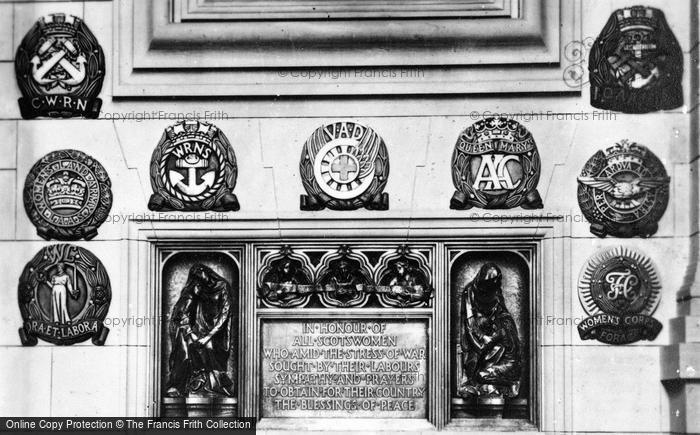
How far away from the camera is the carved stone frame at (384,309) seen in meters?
10.2

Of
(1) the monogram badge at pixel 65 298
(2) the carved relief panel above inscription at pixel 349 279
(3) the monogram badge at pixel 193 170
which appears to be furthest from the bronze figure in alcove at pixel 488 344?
(1) the monogram badge at pixel 65 298

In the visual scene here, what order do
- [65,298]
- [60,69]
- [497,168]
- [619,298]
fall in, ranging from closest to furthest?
[619,298] → [497,168] → [65,298] → [60,69]

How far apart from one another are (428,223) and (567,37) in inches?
87.5

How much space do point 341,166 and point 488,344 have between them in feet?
7.18

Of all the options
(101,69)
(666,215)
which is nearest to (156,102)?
(101,69)

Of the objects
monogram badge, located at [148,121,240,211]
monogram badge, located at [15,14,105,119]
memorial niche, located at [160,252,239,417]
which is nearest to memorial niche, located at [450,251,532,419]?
memorial niche, located at [160,252,239,417]

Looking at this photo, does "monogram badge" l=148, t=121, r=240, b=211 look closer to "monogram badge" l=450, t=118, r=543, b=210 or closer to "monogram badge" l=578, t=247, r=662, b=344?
"monogram badge" l=450, t=118, r=543, b=210

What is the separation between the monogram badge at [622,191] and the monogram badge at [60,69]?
15.8ft

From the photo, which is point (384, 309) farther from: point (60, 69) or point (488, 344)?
point (60, 69)

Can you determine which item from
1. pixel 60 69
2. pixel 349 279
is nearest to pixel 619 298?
pixel 349 279

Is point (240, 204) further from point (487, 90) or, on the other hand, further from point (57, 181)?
point (487, 90)

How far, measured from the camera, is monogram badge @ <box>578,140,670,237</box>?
403 inches

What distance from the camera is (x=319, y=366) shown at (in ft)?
33.7

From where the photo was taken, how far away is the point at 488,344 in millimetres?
10219
